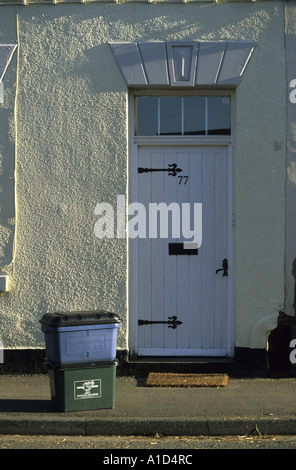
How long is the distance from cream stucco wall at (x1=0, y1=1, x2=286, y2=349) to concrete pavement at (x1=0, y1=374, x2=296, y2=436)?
857 mm

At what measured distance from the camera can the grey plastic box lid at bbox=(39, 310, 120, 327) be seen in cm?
741

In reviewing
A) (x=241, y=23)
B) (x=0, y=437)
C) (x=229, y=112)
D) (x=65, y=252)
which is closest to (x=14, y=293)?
(x=65, y=252)

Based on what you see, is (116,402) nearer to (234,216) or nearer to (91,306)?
(91,306)

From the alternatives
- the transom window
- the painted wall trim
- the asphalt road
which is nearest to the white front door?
the transom window

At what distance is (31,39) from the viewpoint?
9.07m

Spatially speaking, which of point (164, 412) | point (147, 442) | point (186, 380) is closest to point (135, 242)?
point (186, 380)

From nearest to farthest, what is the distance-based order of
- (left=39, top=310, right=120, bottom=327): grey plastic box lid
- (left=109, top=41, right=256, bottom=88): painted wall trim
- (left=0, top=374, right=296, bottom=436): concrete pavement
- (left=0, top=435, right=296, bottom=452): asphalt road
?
(left=0, top=435, right=296, bottom=452): asphalt road → (left=0, top=374, right=296, bottom=436): concrete pavement → (left=39, top=310, right=120, bottom=327): grey plastic box lid → (left=109, top=41, right=256, bottom=88): painted wall trim

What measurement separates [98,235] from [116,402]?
2078 mm

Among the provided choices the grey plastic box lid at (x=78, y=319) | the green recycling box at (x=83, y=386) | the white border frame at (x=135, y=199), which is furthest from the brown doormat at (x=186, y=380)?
the grey plastic box lid at (x=78, y=319)

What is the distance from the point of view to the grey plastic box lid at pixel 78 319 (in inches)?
292

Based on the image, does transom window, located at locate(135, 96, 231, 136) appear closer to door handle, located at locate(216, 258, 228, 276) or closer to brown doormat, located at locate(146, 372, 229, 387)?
door handle, located at locate(216, 258, 228, 276)

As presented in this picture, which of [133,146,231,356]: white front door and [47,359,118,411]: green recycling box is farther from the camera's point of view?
[133,146,231,356]: white front door

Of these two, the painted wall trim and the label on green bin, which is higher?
the painted wall trim

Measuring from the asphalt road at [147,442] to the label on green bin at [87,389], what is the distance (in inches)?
21.6
